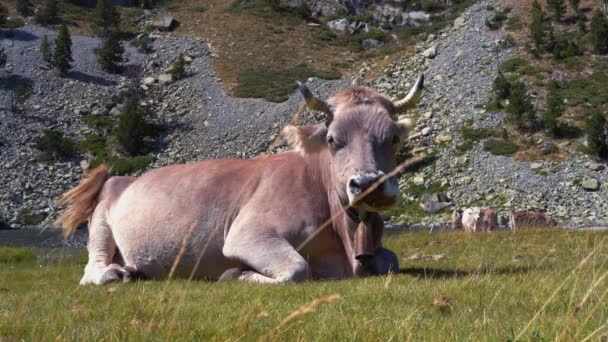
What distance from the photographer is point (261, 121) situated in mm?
66875

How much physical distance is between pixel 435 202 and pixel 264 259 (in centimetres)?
4245

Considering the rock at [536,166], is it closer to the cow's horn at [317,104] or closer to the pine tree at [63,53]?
the cow's horn at [317,104]

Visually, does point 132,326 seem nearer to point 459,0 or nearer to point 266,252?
point 266,252

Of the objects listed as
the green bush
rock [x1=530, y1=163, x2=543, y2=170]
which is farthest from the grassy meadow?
the green bush

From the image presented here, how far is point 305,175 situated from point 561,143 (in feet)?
166

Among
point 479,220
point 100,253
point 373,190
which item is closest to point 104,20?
point 479,220

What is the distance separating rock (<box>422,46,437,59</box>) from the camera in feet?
255

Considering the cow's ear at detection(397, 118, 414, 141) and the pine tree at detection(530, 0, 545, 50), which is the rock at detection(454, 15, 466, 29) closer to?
the pine tree at detection(530, 0, 545, 50)

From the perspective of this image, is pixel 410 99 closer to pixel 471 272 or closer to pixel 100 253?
pixel 471 272

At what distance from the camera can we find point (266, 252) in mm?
7723

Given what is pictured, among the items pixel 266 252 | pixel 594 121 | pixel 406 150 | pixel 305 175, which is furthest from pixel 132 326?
pixel 406 150

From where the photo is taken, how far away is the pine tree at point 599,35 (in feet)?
222

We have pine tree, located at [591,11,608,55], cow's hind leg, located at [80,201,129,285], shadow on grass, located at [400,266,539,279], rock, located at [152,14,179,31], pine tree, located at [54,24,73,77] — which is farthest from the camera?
rock, located at [152,14,179,31]

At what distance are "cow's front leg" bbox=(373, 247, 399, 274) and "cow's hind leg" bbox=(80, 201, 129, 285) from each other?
11.7ft
